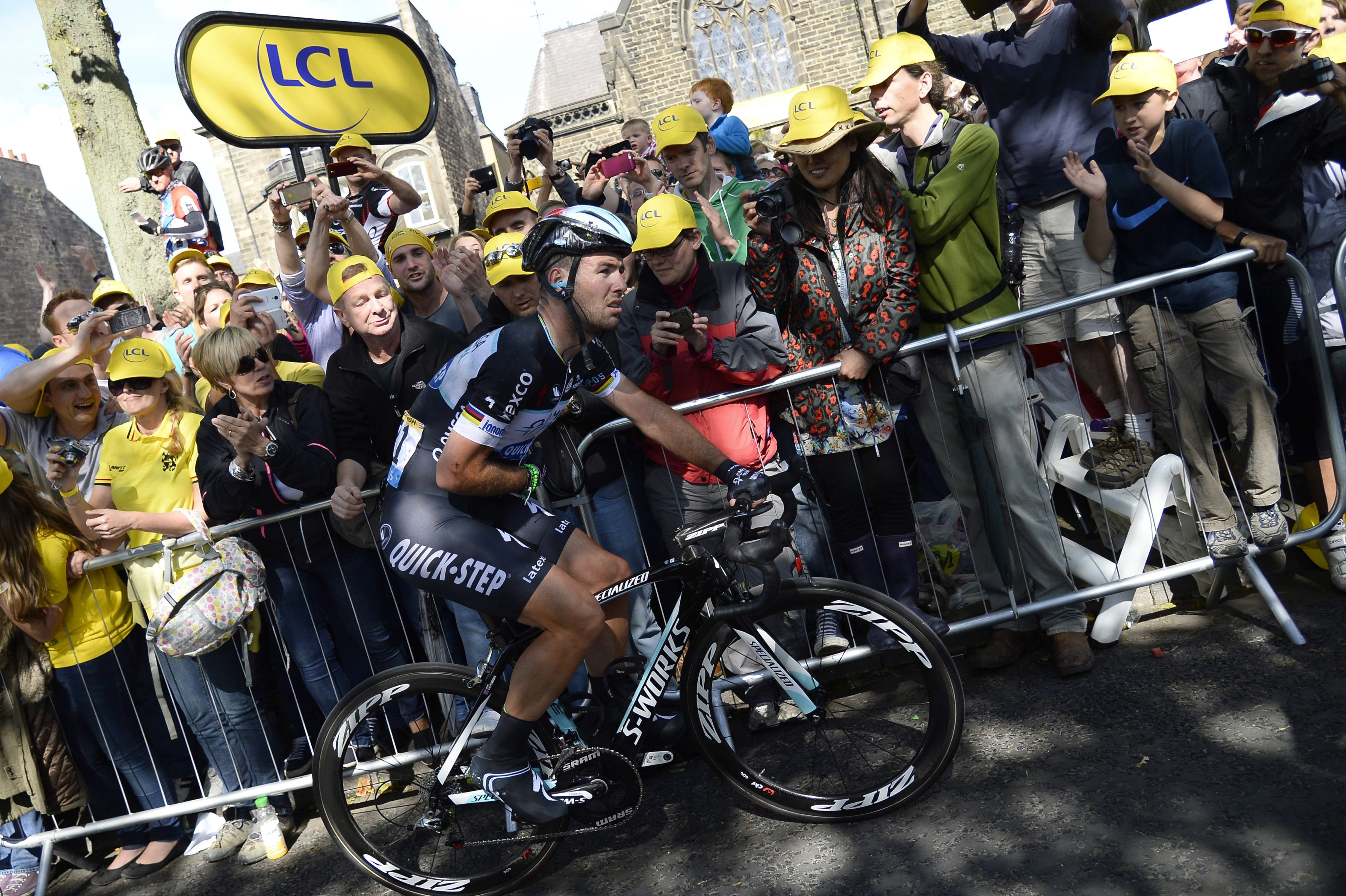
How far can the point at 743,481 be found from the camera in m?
3.11

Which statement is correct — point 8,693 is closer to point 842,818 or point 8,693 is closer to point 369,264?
point 369,264

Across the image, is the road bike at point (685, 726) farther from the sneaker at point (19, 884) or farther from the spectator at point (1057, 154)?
the spectator at point (1057, 154)

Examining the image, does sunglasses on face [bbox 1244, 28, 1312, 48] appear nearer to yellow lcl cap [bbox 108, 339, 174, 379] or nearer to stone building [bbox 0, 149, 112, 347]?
yellow lcl cap [bbox 108, 339, 174, 379]

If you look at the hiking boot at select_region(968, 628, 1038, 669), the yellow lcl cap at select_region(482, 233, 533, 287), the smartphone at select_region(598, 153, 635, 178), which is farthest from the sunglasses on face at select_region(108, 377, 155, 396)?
the hiking boot at select_region(968, 628, 1038, 669)

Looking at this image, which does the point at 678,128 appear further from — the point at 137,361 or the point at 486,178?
the point at 137,361

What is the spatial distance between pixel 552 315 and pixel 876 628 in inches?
61.1

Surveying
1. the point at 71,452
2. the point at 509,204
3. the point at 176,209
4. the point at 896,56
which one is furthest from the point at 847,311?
the point at 176,209

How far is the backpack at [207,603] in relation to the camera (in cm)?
401

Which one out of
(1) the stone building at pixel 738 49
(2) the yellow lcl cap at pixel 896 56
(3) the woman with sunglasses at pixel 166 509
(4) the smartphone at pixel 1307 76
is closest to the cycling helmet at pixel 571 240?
(2) the yellow lcl cap at pixel 896 56

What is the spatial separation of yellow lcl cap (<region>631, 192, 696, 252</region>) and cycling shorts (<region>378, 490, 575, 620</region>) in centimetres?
137

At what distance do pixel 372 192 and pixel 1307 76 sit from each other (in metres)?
5.16

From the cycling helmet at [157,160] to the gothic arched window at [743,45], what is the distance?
26687 mm

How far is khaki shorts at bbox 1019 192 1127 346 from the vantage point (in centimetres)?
461

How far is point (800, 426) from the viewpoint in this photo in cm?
414
